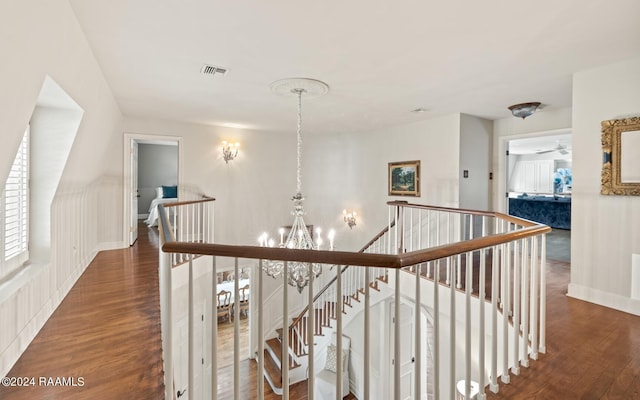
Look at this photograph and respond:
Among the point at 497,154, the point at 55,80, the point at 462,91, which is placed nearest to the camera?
the point at 55,80

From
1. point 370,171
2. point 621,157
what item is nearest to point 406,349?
point 370,171

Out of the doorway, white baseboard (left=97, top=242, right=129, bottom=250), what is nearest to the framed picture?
the doorway

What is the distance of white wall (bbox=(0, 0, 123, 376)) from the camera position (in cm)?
156

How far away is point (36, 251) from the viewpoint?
2812 millimetres

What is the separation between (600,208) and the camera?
10.2 ft

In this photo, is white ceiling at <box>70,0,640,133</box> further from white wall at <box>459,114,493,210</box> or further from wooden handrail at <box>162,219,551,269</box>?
wooden handrail at <box>162,219,551,269</box>

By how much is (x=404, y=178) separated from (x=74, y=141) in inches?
202

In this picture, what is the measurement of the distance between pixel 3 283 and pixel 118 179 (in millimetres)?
3253

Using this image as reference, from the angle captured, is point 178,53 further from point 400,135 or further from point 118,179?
point 400,135

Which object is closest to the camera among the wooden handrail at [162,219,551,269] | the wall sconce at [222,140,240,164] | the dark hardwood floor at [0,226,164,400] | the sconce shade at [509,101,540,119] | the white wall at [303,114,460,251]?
the wooden handrail at [162,219,551,269]

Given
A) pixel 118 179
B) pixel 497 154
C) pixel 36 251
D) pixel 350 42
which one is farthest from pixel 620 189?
pixel 118 179

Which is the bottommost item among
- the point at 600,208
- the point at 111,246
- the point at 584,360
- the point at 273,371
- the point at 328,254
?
the point at 273,371

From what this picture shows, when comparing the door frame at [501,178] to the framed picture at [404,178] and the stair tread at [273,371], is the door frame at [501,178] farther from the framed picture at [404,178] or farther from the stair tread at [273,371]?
the stair tread at [273,371]

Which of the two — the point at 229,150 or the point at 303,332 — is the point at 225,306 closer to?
the point at 303,332
